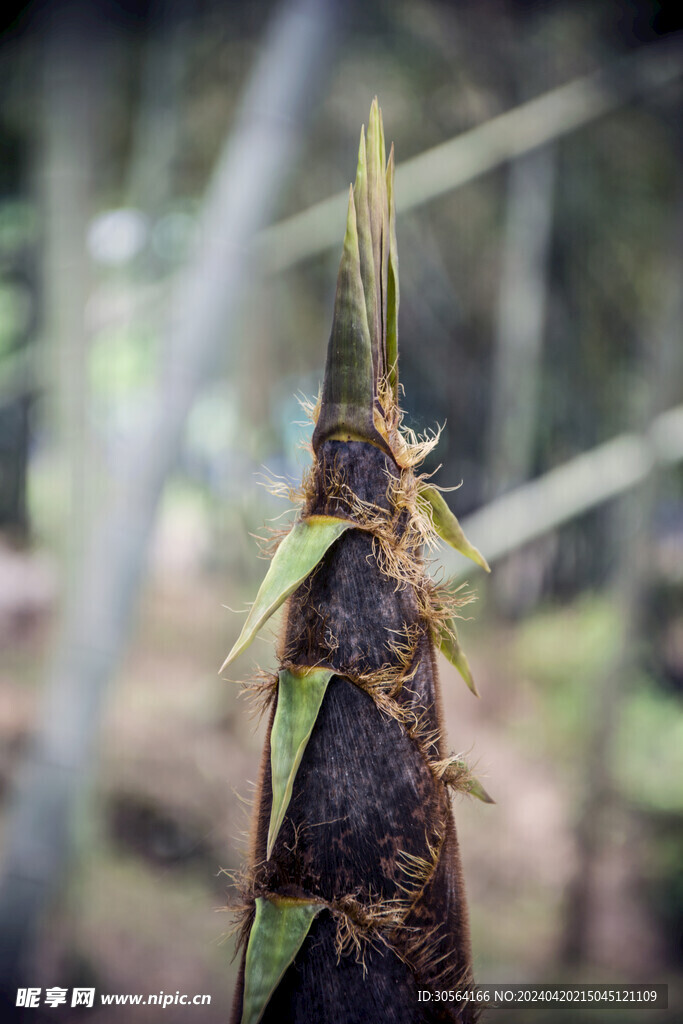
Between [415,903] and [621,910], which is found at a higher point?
[415,903]

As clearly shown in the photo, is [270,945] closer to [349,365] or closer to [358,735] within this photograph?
[358,735]

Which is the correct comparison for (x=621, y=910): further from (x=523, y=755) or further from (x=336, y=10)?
(x=336, y=10)

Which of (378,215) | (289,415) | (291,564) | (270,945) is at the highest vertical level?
(289,415)

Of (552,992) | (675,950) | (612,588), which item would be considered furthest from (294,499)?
(612,588)

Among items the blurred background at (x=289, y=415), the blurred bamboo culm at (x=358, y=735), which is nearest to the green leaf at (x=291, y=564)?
the blurred bamboo culm at (x=358, y=735)

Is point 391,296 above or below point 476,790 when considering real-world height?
above

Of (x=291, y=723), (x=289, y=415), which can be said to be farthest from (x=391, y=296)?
(x=289, y=415)
